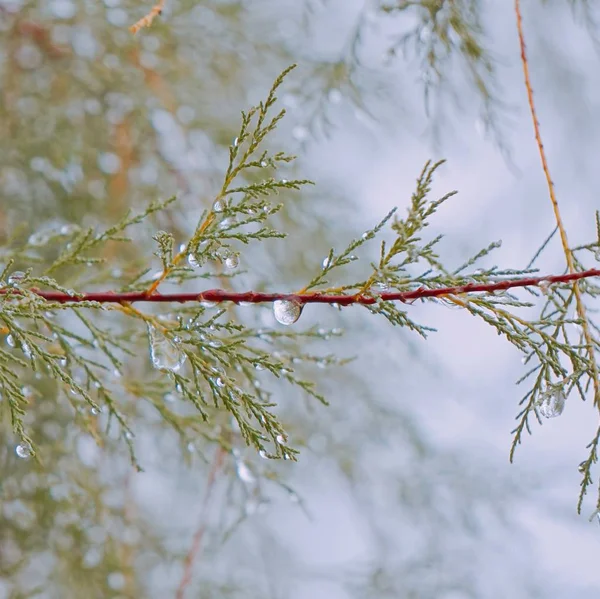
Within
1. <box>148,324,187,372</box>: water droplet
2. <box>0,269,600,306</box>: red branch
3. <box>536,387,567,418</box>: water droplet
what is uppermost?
<box>0,269,600,306</box>: red branch

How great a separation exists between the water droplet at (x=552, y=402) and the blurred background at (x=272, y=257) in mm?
961

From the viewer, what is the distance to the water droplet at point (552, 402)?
46.9 inches

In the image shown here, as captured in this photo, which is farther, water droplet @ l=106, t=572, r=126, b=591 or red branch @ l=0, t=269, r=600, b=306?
water droplet @ l=106, t=572, r=126, b=591

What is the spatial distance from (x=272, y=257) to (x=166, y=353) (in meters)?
1.88

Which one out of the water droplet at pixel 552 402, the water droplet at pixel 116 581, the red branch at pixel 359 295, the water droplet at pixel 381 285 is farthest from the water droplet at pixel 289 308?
the water droplet at pixel 116 581

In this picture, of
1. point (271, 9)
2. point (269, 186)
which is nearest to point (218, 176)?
point (271, 9)

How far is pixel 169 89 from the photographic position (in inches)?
124

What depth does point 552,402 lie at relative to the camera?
1211mm

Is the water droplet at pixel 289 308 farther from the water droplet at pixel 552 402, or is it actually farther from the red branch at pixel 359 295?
the water droplet at pixel 552 402

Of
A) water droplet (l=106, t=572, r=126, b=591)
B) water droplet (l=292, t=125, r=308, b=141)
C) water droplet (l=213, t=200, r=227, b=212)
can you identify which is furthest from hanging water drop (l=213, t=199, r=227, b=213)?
water droplet (l=106, t=572, r=126, b=591)

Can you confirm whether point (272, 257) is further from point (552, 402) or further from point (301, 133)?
point (552, 402)

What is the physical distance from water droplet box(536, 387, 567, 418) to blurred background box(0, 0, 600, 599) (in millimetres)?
961

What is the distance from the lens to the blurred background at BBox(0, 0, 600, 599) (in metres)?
2.54

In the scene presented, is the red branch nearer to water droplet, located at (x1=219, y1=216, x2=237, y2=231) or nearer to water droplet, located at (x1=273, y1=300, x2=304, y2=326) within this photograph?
water droplet, located at (x1=273, y1=300, x2=304, y2=326)
